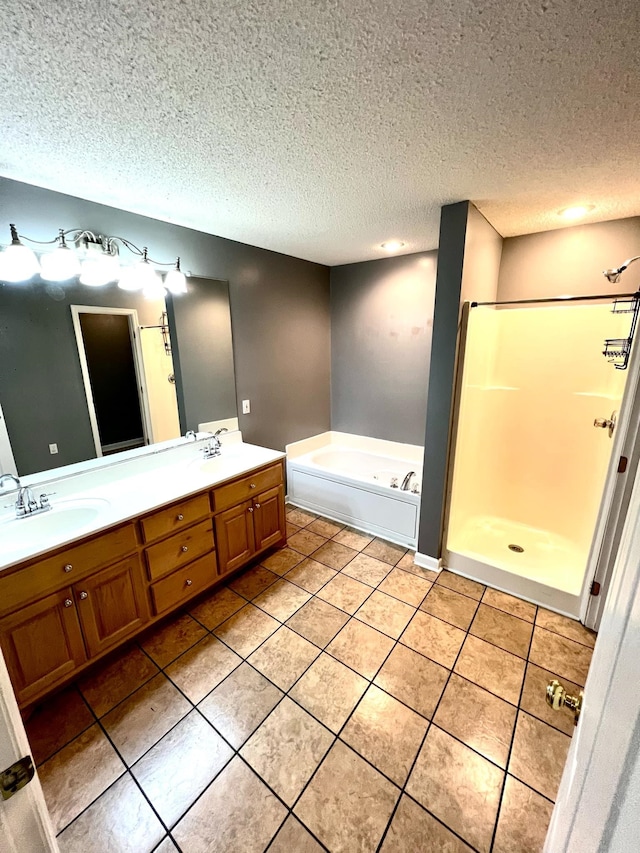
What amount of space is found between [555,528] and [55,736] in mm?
3297

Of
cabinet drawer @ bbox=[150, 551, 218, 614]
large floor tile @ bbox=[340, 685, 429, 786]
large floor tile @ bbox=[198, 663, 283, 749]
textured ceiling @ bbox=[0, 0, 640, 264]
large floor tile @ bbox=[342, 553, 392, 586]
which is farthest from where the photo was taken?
large floor tile @ bbox=[342, 553, 392, 586]

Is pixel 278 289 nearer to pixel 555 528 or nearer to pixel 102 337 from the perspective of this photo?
pixel 102 337

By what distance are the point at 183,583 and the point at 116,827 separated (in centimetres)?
95

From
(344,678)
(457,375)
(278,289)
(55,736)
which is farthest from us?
(278,289)

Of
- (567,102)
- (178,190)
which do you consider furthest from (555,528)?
(178,190)

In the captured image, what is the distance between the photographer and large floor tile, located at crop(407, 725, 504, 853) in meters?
1.16

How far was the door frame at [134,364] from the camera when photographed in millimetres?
1860

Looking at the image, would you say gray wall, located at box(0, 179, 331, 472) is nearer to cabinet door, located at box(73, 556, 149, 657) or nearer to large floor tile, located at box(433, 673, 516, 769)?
cabinet door, located at box(73, 556, 149, 657)

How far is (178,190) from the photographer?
1786mm

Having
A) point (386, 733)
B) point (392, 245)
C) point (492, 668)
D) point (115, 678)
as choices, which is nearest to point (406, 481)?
point (492, 668)

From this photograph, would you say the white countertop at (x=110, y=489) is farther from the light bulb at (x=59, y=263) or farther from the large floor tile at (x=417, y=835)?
the large floor tile at (x=417, y=835)

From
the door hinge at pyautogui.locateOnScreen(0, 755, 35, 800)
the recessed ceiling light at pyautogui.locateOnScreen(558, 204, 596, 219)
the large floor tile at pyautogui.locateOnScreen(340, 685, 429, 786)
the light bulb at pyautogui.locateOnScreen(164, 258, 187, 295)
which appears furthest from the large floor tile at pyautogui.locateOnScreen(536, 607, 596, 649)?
the light bulb at pyautogui.locateOnScreen(164, 258, 187, 295)

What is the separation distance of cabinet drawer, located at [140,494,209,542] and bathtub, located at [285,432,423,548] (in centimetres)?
133

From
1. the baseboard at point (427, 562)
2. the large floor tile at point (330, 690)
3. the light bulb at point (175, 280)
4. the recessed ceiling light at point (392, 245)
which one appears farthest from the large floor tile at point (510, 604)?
the light bulb at point (175, 280)
